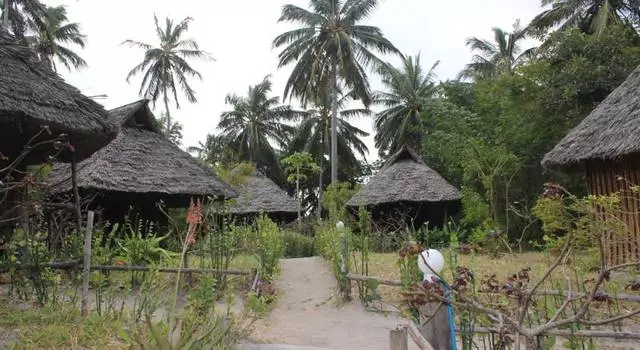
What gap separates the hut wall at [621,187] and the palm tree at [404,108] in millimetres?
15832

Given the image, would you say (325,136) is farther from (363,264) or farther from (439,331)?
(439,331)

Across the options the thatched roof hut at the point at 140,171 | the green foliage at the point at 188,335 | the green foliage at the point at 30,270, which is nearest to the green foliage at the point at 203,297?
the green foliage at the point at 188,335

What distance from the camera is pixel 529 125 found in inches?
550

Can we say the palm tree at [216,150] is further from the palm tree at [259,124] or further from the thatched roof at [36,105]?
the thatched roof at [36,105]

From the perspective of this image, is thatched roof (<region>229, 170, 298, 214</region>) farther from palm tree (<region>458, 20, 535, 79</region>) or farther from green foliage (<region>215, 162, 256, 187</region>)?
palm tree (<region>458, 20, 535, 79</region>)

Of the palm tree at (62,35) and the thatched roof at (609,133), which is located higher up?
the palm tree at (62,35)

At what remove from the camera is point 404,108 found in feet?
84.9

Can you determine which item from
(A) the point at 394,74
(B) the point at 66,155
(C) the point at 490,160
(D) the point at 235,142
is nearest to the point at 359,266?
(B) the point at 66,155

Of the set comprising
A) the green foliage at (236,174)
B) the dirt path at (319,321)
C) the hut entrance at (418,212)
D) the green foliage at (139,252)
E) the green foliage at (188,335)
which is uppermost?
the green foliage at (236,174)

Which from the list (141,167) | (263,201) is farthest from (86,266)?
(263,201)

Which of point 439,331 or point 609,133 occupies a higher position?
point 609,133

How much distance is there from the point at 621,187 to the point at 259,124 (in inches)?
885

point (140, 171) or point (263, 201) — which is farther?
point (263, 201)

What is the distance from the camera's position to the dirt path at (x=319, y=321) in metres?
4.86
